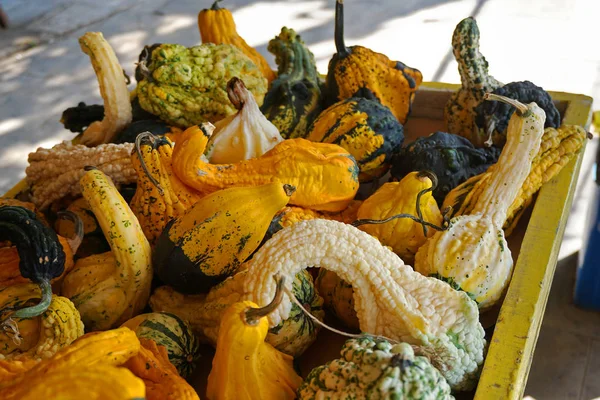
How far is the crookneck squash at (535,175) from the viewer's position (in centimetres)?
116

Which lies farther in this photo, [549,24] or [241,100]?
[549,24]

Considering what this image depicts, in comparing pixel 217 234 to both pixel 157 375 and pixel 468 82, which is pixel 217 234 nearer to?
pixel 157 375

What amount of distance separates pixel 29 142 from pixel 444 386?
291 centimetres

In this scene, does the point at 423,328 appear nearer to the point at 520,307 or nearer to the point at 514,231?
the point at 520,307

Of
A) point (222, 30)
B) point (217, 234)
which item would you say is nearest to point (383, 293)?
point (217, 234)

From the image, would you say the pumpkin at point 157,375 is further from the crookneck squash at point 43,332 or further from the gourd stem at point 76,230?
the gourd stem at point 76,230

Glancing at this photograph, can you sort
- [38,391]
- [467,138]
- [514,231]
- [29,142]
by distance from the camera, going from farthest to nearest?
[29,142] → [467,138] → [514,231] → [38,391]

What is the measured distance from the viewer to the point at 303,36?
→ 12.5 ft

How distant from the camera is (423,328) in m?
0.88

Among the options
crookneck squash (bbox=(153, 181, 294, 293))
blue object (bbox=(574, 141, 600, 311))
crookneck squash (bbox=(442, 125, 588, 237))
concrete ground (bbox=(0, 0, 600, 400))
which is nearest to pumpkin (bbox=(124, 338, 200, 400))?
crookneck squash (bbox=(153, 181, 294, 293))

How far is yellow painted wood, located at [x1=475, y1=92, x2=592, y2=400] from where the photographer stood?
0.88 metres

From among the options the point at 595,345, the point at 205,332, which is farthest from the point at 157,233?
the point at 595,345

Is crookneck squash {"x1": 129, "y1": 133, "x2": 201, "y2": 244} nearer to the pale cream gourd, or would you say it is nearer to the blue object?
the pale cream gourd

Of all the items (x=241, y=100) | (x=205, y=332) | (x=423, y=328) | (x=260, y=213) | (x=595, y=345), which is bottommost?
(x=595, y=345)
